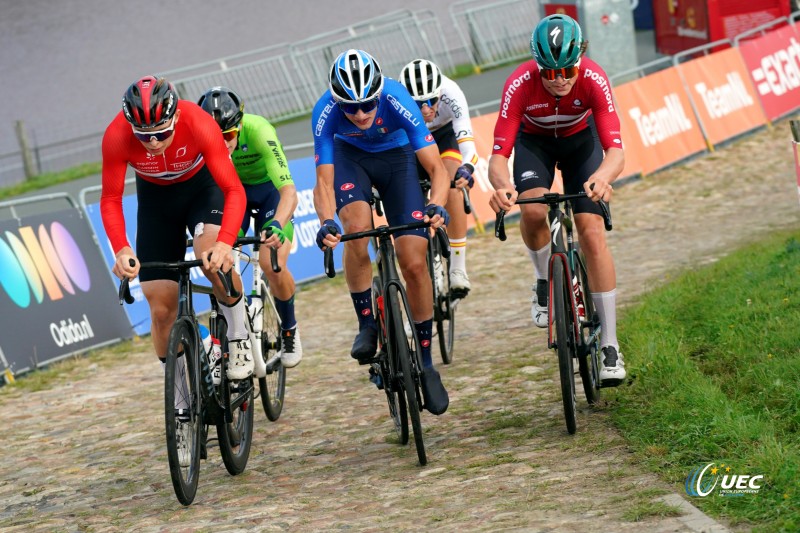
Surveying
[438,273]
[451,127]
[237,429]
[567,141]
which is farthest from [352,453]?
[451,127]

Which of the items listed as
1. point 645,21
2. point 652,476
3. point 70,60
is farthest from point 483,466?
point 70,60

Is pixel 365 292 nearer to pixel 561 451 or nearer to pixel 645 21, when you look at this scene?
pixel 561 451

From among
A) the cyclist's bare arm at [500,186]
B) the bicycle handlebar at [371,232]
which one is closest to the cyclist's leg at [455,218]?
the cyclist's bare arm at [500,186]

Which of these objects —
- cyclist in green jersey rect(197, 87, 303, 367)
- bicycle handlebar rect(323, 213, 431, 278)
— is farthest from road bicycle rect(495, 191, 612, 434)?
cyclist in green jersey rect(197, 87, 303, 367)

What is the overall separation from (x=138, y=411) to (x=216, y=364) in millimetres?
2686

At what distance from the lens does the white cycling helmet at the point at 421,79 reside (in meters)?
9.10

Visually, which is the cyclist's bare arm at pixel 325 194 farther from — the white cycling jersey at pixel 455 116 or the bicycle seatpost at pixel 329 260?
the white cycling jersey at pixel 455 116

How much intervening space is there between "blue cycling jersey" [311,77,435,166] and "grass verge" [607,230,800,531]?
2071 mm

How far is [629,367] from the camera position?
7.55m

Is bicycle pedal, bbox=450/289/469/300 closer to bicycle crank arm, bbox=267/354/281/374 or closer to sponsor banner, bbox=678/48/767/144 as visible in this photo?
bicycle crank arm, bbox=267/354/281/374

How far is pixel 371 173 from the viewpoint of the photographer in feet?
23.4

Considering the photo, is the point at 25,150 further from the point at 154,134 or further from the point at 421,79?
the point at 154,134

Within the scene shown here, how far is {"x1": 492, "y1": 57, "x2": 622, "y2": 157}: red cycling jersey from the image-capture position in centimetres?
682

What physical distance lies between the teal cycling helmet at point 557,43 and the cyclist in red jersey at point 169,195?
1877 mm
